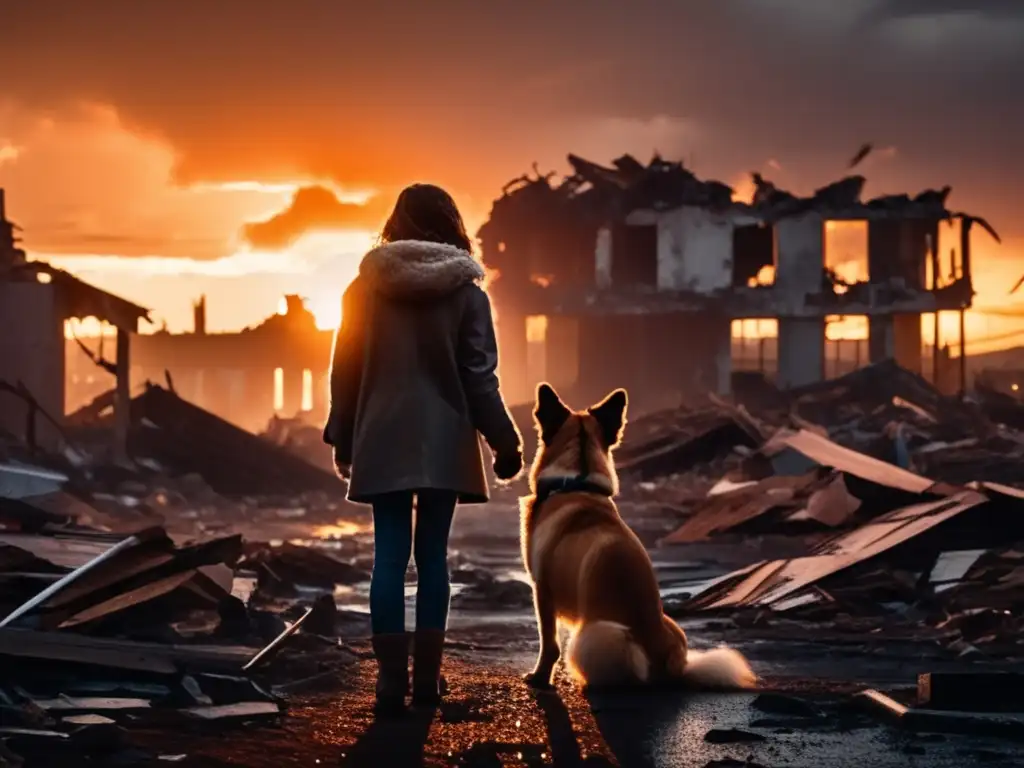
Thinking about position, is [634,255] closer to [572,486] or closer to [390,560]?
[572,486]

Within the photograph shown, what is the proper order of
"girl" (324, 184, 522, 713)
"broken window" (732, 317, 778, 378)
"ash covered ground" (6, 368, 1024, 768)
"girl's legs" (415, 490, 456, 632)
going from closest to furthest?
1. "ash covered ground" (6, 368, 1024, 768)
2. "girl" (324, 184, 522, 713)
3. "girl's legs" (415, 490, 456, 632)
4. "broken window" (732, 317, 778, 378)

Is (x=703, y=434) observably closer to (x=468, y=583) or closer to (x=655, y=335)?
(x=468, y=583)

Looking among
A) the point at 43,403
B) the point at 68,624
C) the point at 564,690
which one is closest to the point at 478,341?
the point at 564,690

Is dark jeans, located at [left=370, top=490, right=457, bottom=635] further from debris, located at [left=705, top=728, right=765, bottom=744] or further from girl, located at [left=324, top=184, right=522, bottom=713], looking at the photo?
debris, located at [left=705, top=728, right=765, bottom=744]

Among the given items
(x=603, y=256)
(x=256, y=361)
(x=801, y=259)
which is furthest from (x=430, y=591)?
(x=256, y=361)

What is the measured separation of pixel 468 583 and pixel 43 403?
14.8 meters

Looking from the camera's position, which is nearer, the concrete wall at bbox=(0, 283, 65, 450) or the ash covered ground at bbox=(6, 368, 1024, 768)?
the ash covered ground at bbox=(6, 368, 1024, 768)

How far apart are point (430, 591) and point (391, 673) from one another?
1.19 ft

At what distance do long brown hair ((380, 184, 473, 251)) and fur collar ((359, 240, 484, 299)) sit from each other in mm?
174

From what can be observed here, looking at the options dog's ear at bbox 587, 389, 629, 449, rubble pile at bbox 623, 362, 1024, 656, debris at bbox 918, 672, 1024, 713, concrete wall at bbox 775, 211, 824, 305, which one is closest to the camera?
debris at bbox 918, 672, 1024, 713

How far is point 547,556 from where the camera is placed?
6121 mm

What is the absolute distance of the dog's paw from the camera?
6.21m

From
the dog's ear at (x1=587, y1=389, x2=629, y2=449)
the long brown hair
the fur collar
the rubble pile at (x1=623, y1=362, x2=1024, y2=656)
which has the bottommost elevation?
the rubble pile at (x1=623, y1=362, x2=1024, y2=656)

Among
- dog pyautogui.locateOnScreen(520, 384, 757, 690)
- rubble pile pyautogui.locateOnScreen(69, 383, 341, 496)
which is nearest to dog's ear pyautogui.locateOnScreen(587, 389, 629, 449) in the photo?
dog pyautogui.locateOnScreen(520, 384, 757, 690)
